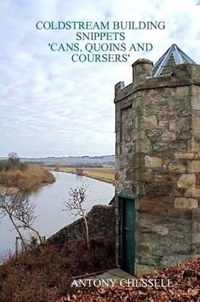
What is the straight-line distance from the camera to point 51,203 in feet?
87.7

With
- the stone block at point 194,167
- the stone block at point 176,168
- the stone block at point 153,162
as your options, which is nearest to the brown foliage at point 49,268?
the stone block at point 153,162

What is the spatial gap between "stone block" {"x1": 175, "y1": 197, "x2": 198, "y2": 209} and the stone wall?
13.9 feet

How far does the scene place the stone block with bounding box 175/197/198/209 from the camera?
7531mm

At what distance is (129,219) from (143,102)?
2.64 metres


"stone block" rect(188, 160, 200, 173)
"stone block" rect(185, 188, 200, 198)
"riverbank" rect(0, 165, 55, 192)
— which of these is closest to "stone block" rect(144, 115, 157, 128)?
"stone block" rect(188, 160, 200, 173)

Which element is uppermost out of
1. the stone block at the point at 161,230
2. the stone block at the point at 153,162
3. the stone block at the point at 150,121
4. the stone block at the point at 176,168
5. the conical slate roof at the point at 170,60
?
the conical slate roof at the point at 170,60

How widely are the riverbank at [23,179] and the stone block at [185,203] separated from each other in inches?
566

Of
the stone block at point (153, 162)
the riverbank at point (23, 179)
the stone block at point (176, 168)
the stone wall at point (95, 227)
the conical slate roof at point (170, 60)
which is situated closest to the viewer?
the stone block at point (176, 168)

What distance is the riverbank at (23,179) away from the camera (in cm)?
2212

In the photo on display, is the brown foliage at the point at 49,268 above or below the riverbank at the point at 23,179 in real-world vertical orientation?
below

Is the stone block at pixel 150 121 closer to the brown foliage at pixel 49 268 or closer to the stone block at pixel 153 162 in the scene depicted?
the stone block at pixel 153 162

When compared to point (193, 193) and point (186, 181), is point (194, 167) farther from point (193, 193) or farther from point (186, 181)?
point (193, 193)

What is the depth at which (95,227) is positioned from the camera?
39.6ft

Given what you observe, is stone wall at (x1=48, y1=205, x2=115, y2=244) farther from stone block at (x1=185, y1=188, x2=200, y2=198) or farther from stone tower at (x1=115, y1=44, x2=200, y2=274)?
stone block at (x1=185, y1=188, x2=200, y2=198)
